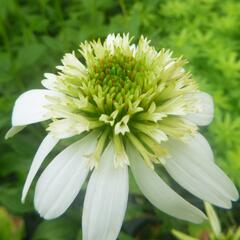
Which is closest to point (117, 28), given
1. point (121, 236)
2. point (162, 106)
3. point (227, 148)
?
point (227, 148)

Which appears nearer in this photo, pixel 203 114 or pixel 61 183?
pixel 61 183

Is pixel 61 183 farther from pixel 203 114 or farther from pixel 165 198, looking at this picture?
pixel 203 114

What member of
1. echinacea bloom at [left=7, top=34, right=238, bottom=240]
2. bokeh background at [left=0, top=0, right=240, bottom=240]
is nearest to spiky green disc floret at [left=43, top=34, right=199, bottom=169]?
echinacea bloom at [left=7, top=34, right=238, bottom=240]

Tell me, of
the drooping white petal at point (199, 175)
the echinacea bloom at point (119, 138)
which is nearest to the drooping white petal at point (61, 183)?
the echinacea bloom at point (119, 138)

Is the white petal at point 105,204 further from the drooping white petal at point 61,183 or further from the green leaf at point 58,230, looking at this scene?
the green leaf at point 58,230

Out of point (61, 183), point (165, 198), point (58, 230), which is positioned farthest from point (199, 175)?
point (58, 230)

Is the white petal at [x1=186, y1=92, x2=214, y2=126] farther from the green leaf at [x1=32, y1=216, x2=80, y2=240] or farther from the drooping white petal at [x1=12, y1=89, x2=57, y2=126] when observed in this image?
the green leaf at [x1=32, y1=216, x2=80, y2=240]

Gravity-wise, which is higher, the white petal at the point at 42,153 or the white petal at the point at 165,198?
the white petal at the point at 42,153
